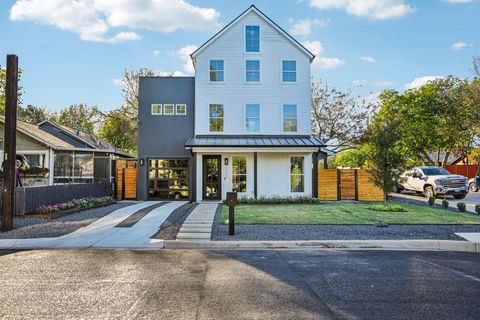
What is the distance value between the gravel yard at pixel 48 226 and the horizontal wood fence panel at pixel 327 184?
11.4 metres

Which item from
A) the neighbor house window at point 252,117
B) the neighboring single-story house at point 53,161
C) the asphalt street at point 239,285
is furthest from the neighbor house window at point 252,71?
the asphalt street at point 239,285

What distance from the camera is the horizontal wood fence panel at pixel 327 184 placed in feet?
63.1

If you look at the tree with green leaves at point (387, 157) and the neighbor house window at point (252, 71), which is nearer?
the tree with green leaves at point (387, 157)

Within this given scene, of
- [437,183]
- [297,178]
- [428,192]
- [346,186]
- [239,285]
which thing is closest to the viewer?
[239,285]

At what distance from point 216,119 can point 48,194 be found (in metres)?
8.92

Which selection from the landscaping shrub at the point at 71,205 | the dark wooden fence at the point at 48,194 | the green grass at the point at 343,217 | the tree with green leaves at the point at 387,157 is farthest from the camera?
the tree with green leaves at the point at 387,157

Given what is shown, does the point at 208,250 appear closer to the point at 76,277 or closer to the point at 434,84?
the point at 76,277

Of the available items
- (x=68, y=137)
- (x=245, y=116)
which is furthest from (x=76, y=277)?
(x=68, y=137)

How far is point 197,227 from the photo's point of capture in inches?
401

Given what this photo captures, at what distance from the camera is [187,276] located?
19.6 feet

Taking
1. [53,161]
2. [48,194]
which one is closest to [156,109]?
[53,161]

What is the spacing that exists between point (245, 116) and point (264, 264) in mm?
12891

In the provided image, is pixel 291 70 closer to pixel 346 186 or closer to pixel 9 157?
pixel 346 186

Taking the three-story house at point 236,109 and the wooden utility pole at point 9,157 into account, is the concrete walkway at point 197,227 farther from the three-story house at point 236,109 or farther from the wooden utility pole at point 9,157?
the three-story house at point 236,109
